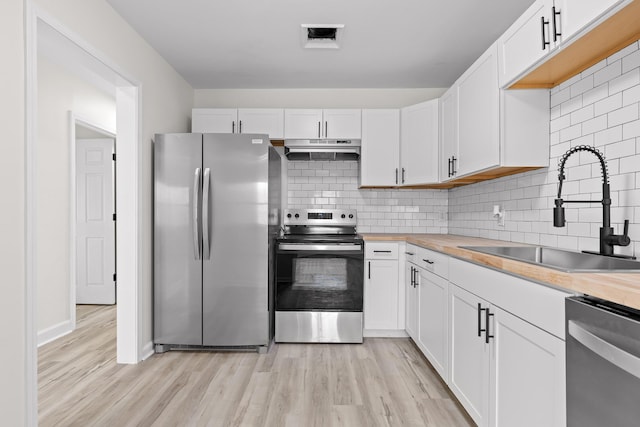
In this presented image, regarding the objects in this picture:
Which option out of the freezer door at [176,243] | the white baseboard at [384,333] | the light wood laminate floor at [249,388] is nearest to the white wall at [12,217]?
the light wood laminate floor at [249,388]

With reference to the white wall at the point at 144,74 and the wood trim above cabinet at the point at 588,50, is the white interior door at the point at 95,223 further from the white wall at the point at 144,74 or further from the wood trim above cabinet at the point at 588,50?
the wood trim above cabinet at the point at 588,50

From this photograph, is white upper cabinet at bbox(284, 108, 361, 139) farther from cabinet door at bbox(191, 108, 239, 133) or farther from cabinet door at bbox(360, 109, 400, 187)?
cabinet door at bbox(191, 108, 239, 133)

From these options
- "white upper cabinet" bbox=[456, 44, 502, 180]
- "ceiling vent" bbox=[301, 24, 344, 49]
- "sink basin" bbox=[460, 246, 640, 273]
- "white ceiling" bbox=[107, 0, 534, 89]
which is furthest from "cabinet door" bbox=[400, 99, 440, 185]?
"sink basin" bbox=[460, 246, 640, 273]

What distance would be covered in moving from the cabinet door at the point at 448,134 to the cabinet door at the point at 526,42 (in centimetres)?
78

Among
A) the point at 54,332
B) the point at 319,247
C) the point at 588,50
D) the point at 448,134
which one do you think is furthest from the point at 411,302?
the point at 54,332

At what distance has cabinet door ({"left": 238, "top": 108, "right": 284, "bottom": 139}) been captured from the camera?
3.73m

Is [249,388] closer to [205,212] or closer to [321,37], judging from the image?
[205,212]

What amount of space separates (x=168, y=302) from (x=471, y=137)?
8.62 ft

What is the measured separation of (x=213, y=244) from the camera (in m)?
3.08

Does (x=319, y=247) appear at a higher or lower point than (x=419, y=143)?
lower

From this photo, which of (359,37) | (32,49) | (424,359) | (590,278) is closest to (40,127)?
(32,49)

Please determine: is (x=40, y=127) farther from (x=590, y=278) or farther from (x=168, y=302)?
(x=590, y=278)

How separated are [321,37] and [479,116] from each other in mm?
1349

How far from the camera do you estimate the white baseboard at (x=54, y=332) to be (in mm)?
3318
